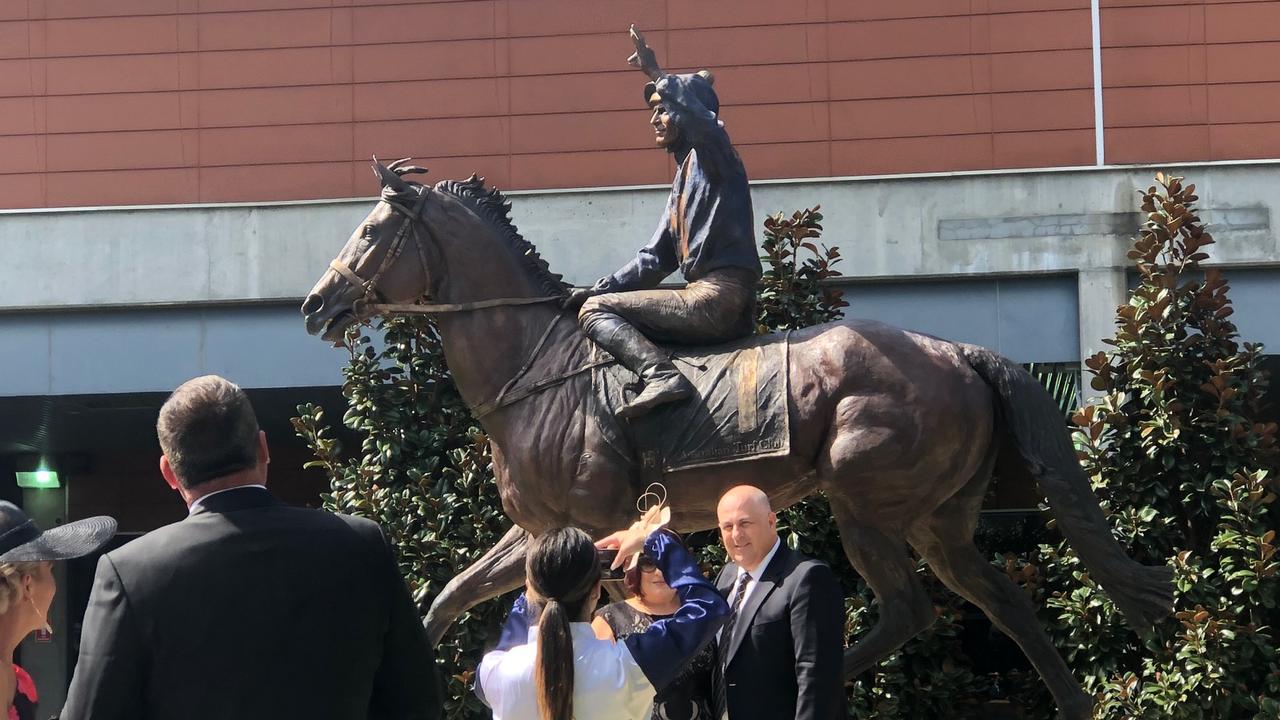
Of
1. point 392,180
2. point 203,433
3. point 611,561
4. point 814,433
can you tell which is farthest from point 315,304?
point 203,433

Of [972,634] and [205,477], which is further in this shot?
[972,634]

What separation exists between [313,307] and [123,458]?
922 centimetres

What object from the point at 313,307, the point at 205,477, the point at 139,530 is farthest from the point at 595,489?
the point at 139,530

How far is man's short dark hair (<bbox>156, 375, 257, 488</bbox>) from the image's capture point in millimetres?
→ 2717

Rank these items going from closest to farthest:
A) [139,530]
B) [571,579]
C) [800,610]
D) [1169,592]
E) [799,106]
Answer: [571,579], [800,610], [1169,592], [799,106], [139,530]

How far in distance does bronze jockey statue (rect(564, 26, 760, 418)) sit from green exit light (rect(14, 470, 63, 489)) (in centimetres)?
990

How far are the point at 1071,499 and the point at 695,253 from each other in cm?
176

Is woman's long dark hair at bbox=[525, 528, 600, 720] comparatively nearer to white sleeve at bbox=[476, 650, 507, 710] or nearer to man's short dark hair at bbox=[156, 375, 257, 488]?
white sleeve at bbox=[476, 650, 507, 710]

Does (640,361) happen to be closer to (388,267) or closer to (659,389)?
(659,389)

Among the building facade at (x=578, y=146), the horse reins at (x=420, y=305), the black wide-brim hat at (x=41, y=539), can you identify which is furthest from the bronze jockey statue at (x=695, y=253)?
the building facade at (x=578, y=146)

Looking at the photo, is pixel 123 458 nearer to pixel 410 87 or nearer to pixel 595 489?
pixel 410 87

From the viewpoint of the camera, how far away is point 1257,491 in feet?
24.2

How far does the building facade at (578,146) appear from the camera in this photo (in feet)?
34.1

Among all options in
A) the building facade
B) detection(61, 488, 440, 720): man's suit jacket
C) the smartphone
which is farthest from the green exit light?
detection(61, 488, 440, 720): man's suit jacket
